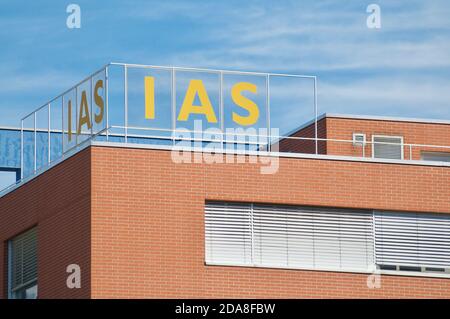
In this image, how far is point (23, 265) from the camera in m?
42.1

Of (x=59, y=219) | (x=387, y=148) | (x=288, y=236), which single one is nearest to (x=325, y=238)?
(x=288, y=236)

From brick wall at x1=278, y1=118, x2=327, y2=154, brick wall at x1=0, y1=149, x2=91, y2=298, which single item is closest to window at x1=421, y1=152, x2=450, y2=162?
brick wall at x1=278, y1=118, x2=327, y2=154

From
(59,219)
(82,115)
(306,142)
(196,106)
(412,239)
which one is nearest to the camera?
(59,219)

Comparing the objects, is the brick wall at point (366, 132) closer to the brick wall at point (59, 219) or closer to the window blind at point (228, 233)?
the window blind at point (228, 233)

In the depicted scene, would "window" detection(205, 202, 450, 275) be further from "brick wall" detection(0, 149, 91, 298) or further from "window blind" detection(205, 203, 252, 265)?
"brick wall" detection(0, 149, 91, 298)

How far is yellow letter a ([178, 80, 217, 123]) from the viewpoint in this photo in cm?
4119

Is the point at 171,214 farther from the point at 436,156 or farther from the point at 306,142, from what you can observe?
the point at 436,156

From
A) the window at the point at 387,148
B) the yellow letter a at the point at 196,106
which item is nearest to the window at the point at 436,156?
the window at the point at 387,148

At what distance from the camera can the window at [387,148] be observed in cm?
4831

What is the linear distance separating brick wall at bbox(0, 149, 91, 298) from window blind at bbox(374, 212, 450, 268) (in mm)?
7956

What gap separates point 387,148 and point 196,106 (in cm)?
952
